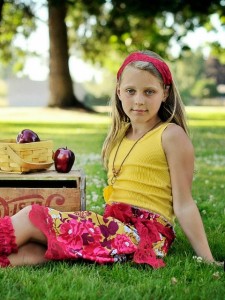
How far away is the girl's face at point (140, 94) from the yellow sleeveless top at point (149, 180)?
0.13 metres

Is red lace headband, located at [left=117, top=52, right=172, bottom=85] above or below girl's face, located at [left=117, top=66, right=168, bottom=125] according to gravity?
above

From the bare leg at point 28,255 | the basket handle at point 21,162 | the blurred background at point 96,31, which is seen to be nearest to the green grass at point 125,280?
the bare leg at point 28,255

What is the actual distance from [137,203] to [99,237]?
40 cm

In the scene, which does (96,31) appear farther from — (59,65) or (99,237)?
(99,237)

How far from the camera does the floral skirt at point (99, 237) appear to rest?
369cm

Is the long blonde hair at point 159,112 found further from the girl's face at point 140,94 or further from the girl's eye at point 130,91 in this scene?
the girl's eye at point 130,91

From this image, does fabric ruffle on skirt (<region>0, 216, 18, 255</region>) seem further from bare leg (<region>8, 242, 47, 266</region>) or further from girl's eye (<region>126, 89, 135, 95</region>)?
girl's eye (<region>126, 89, 135, 95</region>)

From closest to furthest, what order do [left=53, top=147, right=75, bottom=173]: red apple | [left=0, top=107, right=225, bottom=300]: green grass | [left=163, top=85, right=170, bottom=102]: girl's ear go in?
1. [left=0, top=107, right=225, bottom=300]: green grass
2. [left=163, top=85, right=170, bottom=102]: girl's ear
3. [left=53, top=147, right=75, bottom=173]: red apple

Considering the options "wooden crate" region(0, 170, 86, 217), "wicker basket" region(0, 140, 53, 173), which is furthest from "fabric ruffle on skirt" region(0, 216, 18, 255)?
"wicker basket" region(0, 140, 53, 173)

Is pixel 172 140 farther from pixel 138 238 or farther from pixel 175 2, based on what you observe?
pixel 175 2

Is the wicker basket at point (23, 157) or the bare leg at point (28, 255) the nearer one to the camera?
the bare leg at point (28, 255)

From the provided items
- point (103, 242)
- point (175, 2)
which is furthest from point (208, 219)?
point (175, 2)

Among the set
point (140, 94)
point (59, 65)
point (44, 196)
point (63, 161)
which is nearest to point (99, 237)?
point (44, 196)

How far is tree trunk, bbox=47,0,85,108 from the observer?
1128 inches
